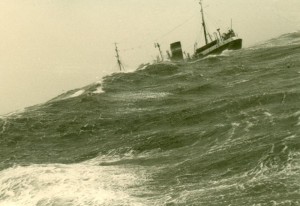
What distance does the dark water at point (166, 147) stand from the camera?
1619 centimetres

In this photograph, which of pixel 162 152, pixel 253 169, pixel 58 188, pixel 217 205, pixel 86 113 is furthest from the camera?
pixel 86 113

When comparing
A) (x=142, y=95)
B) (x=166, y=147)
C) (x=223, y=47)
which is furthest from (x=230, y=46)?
(x=166, y=147)

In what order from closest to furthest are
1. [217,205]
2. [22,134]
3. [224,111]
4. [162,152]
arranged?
[217,205] → [162,152] → [224,111] → [22,134]

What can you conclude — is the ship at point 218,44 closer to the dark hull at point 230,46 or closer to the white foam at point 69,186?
→ the dark hull at point 230,46

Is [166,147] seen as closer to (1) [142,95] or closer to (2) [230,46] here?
(1) [142,95]

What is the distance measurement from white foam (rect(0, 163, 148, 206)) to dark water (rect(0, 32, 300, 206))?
5 cm

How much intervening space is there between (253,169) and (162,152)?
773 cm

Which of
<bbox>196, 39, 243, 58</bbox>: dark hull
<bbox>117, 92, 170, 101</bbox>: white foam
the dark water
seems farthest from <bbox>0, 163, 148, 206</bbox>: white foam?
<bbox>196, 39, 243, 58</bbox>: dark hull

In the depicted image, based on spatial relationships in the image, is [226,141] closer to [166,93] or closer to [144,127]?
[144,127]

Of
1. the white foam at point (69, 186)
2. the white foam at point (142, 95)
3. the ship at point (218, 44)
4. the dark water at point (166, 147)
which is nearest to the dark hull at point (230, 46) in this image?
the ship at point (218, 44)

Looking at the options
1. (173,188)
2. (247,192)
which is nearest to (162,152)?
(173,188)

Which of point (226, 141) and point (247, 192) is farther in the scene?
point (226, 141)

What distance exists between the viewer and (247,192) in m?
14.6

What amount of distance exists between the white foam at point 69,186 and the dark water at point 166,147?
5cm
